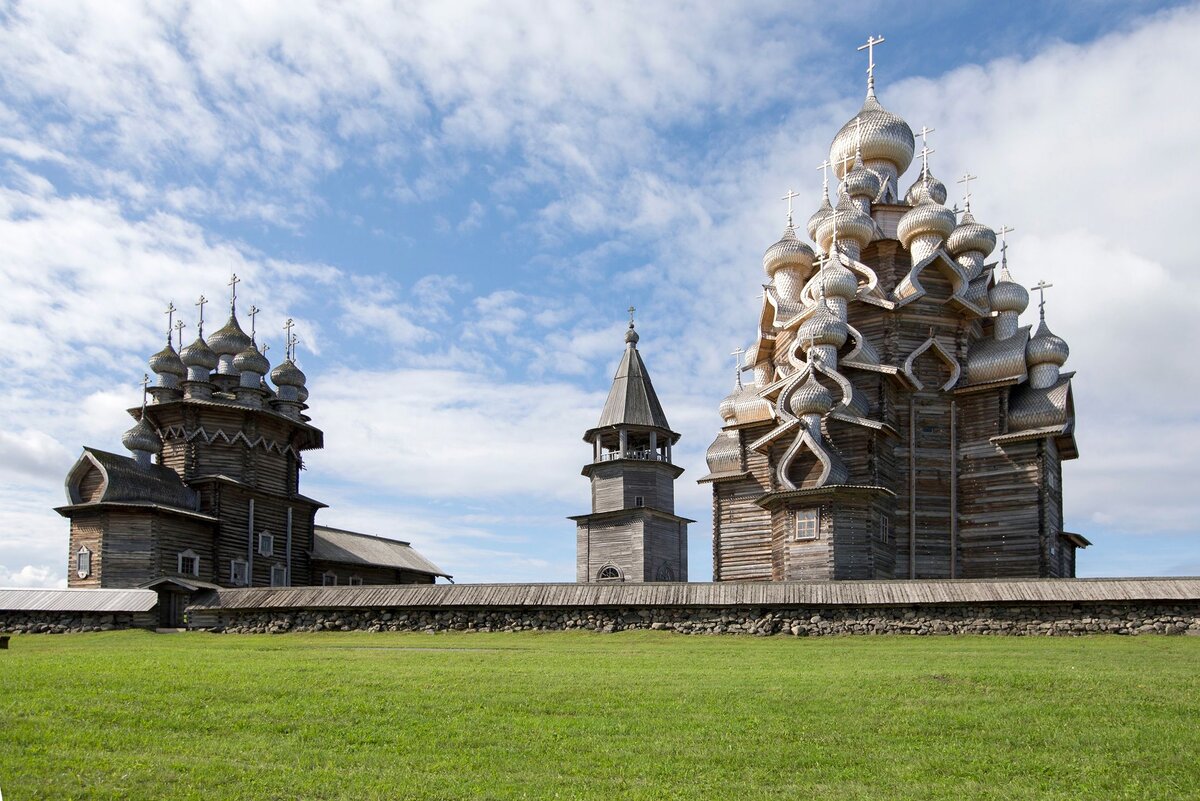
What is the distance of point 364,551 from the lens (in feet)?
160

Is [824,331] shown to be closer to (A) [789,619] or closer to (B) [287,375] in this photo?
(A) [789,619]

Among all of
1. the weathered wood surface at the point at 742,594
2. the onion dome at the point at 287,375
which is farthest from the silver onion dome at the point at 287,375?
the weathered wood surface at the point at 742,594

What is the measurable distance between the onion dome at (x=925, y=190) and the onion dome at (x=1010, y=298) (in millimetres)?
4639

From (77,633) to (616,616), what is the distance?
15.2 meters

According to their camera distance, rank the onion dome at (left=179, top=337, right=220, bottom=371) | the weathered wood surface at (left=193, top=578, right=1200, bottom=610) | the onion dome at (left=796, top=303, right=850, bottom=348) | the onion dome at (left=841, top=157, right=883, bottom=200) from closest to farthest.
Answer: the weathered wood surface at (left=193, top=578, right=1200, bottom=610) → the onion dome at (left=796, top=303, right=850, bottom=348) → the onion dome at (left=841, top=157, right=883, bottom=200) → the onion dome at (left=179, top=337, right=220, bottom=371)

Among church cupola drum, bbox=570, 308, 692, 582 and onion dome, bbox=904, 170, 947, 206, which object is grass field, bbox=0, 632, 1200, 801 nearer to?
church cupola drum, bbox=570, 308, 692, 582

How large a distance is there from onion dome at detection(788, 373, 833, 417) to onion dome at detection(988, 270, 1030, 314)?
886 cm

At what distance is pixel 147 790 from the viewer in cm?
823

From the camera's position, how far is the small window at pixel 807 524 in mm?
29609

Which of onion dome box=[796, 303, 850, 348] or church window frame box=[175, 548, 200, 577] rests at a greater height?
onion dome box=[796, 303, 850, 348]

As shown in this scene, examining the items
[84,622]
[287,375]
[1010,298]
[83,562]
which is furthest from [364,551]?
[1010,298]

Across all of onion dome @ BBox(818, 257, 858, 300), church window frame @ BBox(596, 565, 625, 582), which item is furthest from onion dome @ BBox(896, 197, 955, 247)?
church window frame @ BBox(596, 565, 625, 582)

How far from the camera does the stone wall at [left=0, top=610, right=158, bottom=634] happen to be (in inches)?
1120

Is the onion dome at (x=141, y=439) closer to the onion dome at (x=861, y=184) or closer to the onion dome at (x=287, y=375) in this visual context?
the onion dome at (x=287, y=375)
